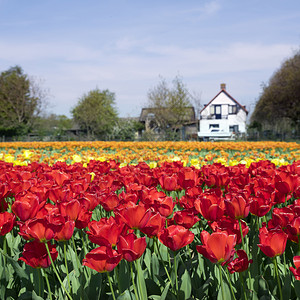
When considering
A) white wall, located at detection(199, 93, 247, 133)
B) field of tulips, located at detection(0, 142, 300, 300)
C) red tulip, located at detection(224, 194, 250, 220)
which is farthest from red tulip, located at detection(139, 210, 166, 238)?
white wall, located at detection(199, 93, 247, 133)

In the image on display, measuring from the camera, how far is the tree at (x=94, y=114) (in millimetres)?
51875

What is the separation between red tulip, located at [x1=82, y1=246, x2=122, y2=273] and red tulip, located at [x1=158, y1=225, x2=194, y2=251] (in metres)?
0.23

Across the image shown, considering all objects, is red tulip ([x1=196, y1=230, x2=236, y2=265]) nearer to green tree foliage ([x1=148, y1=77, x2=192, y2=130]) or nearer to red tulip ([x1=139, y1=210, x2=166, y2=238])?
red tulip ([x1=139, y1=210, x2=166, y2=238])

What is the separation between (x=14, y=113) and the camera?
47.6 m

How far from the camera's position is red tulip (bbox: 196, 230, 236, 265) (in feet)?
4.56

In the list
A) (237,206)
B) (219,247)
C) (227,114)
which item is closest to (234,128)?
(227,114)

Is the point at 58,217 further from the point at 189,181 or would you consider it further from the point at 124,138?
the point at 124,138

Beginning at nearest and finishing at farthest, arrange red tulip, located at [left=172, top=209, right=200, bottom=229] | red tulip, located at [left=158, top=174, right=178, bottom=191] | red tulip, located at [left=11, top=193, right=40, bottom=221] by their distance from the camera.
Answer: red tulip, located at [left=172, top=209, right=200, bottom=229] < red tulip, located at [left=11, top=193, right=40, bottom=221] < red tulip, located at [left=158, top=174, right=178, bottom=191]

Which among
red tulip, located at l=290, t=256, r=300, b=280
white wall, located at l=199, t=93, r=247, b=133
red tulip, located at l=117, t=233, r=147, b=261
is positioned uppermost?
white wall, located at l=199, t=93, r=247, b=133

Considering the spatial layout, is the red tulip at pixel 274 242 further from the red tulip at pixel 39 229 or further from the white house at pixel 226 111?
the white house at pixel 226 111

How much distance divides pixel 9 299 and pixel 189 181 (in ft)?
4.83

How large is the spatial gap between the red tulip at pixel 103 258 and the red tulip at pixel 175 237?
0.23m

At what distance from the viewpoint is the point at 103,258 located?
1419 mm

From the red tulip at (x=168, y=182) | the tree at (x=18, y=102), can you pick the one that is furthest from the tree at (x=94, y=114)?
the red tulip at (x=168, y=182)
